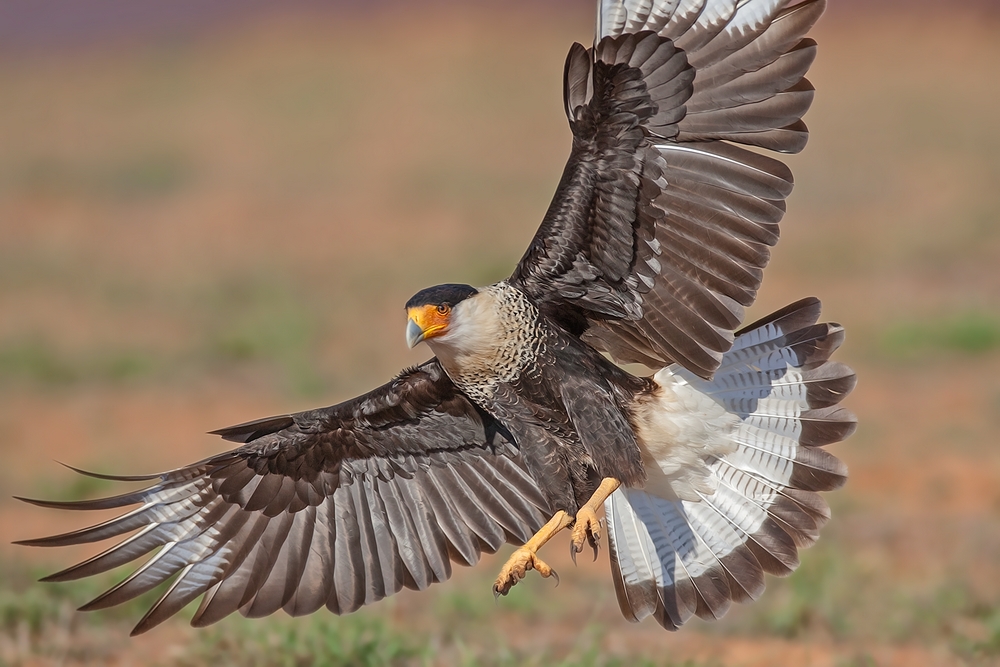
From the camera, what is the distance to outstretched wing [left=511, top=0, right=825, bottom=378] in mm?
3594

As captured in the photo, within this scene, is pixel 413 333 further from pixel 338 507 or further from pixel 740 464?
pixel 740 464

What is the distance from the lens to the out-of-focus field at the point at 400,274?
5105 mm

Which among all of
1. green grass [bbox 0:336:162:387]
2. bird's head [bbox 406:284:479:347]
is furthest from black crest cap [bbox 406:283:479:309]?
green grass [bbox 0:336:162:387]

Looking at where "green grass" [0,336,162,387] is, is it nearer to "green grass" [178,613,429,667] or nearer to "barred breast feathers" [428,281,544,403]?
"green grass" [178,613,429,667]

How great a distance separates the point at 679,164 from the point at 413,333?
3.39 ft

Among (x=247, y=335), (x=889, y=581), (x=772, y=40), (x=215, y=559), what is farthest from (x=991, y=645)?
(x=247, y=335)

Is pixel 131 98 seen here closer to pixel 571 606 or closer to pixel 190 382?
pixel 190 382

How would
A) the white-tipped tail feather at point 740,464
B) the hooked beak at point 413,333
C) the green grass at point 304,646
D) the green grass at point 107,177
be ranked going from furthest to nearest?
the green grass at point 107,177 → the green grass at point 304,646 → the white-tipped tail feather at point 740,464 → the hooked beak at point 413,333

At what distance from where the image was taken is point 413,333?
148 inches

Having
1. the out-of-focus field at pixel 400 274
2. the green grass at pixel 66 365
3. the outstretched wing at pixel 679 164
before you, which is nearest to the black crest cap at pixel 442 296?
the outstretched wing at pixel 679 164

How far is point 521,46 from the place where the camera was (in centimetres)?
2784

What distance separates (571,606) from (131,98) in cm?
2274

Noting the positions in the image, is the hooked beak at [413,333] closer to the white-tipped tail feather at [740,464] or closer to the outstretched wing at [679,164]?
the outstretched wing at [679,164]

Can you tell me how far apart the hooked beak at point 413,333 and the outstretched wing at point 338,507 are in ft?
1.92
